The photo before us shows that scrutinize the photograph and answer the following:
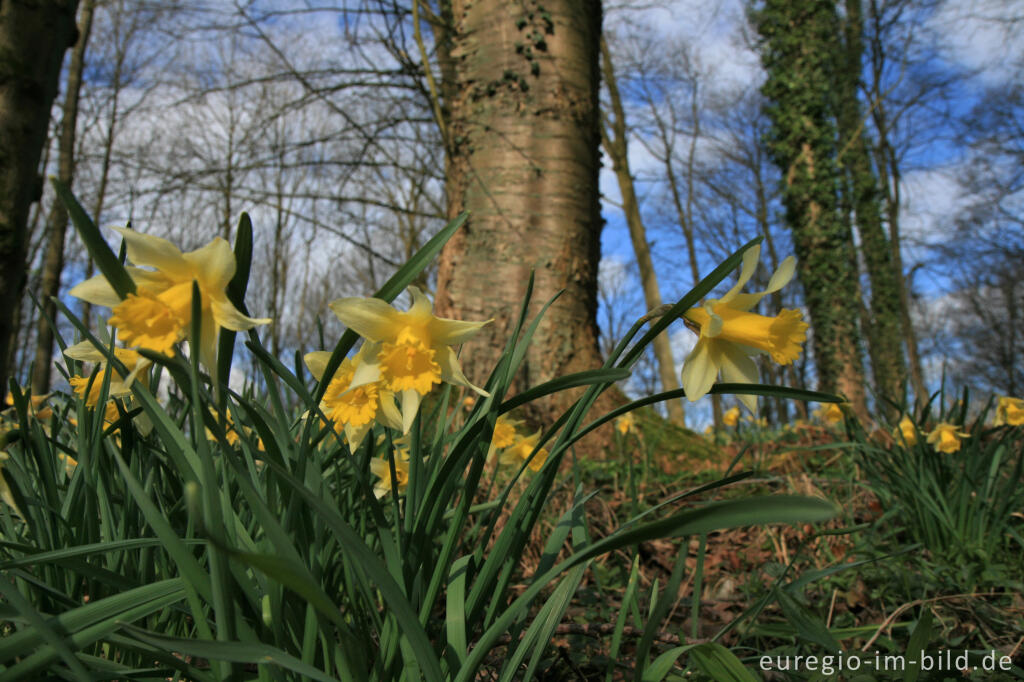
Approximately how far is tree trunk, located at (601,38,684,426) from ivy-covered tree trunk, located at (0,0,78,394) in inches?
360

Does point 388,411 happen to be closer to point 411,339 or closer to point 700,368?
point 411,339

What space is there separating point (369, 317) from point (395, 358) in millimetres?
75

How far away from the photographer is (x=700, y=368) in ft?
3.08

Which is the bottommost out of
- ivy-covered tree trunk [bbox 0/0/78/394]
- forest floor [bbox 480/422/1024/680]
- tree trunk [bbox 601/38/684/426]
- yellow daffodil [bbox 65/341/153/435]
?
forest floor [bbox 480/422/1024/680]

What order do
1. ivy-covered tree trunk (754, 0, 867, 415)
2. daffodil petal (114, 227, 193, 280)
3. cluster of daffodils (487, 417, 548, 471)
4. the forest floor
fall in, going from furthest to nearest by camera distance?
ivy-covered tree trunk (754, 0, 867, 415) < cluster of daffodils (487, 417, 548, 471) < the forest floor < daffodil petal (114, 227, 193, 280)

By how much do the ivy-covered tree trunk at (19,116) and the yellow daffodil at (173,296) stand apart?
1694 mm

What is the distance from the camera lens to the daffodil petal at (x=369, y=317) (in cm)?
81

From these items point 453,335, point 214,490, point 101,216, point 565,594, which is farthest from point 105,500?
point 101,216

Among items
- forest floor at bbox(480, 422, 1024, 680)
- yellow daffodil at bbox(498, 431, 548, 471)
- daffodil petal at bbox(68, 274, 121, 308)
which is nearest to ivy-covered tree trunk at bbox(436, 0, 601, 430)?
forest floor at bbox(480, 422, 1024, 680)

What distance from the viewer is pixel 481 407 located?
0.91 meters

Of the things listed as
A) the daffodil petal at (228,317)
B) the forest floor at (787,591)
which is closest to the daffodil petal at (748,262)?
the forest floor at (787,591)

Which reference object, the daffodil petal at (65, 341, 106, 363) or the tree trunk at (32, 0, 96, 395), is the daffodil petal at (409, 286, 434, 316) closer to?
the daffodil petal at (65, 341, 106, 363)

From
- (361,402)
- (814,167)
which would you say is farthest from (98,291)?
(814,167)

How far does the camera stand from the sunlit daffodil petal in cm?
86
